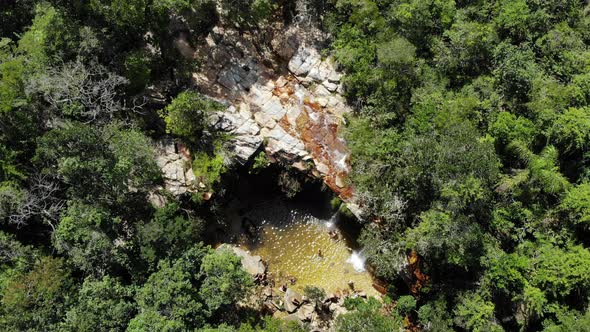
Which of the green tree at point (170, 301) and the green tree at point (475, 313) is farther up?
the green tree at point (475, 313)

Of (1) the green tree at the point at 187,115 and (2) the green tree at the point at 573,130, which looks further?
(1) the green tree at the point at 187,115

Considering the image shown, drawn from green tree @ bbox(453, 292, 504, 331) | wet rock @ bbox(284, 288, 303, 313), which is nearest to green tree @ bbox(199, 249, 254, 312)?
wet rock @ bbox(284, 288, 303, 313)

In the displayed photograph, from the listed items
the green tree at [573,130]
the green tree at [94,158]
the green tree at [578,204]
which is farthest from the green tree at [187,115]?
the green tree at [578,204]

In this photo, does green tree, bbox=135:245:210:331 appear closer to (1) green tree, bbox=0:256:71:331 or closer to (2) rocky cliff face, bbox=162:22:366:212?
(1) green tree, bbox=0:256:71:331

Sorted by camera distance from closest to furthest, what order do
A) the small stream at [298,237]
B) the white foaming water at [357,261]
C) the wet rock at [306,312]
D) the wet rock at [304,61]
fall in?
1. the wet rock at [306,312]
2. the small stream at [298,237]
3. the white foaming water at [357,261]
4. the wet rock at [304,61]

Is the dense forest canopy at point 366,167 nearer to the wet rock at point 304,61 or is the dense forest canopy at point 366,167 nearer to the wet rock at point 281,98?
the wet rock at point 281,98

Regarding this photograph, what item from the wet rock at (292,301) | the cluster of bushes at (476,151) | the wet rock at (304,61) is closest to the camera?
the cluster of bushes at (476,151)

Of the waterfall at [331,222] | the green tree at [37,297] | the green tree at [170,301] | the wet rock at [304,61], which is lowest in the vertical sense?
the green tree at [37,297]

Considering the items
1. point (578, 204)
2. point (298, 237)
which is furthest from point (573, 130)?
point (298, 237)

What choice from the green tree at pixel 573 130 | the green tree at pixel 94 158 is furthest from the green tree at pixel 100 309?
the green tree at pixel 573 130
